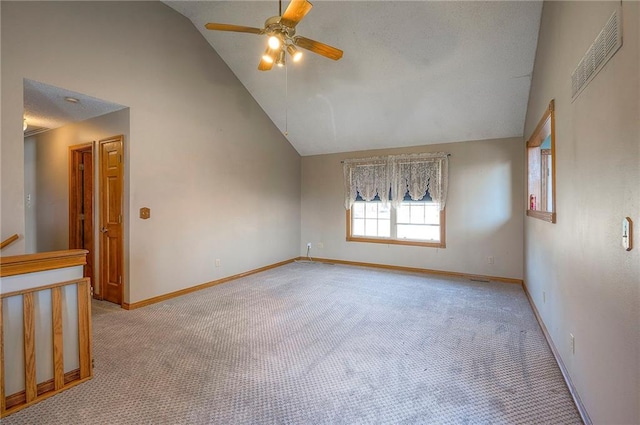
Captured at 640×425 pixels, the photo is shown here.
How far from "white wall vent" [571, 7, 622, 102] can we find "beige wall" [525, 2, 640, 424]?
43mm

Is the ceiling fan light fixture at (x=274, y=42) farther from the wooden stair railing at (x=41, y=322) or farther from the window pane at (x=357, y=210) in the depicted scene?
the window pane at (x=357, y=210)

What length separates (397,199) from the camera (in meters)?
5.54

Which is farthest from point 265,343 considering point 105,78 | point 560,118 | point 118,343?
point 105,78

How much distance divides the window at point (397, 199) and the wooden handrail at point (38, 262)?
4550 millimetres

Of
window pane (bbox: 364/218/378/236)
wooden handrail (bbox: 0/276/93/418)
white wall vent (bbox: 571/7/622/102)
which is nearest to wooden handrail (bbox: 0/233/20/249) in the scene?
wooden handrail (bbox: 0/276/93/418)

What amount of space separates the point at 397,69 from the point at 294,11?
2.11 meters

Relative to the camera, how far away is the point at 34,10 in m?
2.72

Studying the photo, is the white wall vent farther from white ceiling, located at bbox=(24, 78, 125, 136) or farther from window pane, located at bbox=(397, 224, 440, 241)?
white ceiling, located at bbox=(24, 78, 125, 136)

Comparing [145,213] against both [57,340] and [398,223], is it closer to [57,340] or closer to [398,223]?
[57,340]

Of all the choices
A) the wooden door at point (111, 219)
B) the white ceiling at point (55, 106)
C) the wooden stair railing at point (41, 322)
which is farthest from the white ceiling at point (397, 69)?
the wooden stair railing at point (41, 322)

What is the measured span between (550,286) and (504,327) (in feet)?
2.13

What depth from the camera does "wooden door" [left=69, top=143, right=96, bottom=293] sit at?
421 centimetres

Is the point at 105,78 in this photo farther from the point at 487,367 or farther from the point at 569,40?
the point at 487,367

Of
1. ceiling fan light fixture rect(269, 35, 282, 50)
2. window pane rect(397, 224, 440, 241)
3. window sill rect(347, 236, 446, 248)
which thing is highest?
ceiling fan light fixture rect(269, 35, 282, 50)
